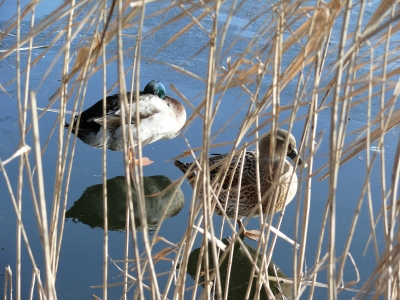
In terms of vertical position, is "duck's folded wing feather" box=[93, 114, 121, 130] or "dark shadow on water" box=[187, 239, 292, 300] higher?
"duck's folded wing feather" box=[93, 114, 121, 130]

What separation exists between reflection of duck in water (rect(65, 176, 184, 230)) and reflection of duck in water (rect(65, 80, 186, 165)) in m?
0.69

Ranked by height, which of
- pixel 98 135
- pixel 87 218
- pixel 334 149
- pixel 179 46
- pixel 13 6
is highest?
pixel 13 6

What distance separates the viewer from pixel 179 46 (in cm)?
514

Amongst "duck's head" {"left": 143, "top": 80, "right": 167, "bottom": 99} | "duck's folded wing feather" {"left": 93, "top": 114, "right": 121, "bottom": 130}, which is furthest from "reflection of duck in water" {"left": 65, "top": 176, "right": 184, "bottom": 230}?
"duck's head" {"left": 143, "top": 80, "right": 167, "bottom": 99}

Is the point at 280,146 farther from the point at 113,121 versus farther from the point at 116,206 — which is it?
the point at 113,121

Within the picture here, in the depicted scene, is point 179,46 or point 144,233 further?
point 179,46

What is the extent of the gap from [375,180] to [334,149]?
2.68m

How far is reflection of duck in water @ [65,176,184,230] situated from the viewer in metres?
2.99

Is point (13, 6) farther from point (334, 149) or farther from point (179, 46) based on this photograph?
point (334, 149)

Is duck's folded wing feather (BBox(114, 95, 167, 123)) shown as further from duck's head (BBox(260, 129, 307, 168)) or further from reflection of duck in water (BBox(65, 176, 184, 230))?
duck's head (BBox(260, 129, 307, 168))

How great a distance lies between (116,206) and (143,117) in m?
1.35

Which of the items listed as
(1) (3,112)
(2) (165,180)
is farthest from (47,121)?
(2) (165,180)

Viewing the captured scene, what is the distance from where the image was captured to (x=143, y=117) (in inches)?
173

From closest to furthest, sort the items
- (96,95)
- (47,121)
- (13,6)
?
(47,121), (96,95), (13,6)
